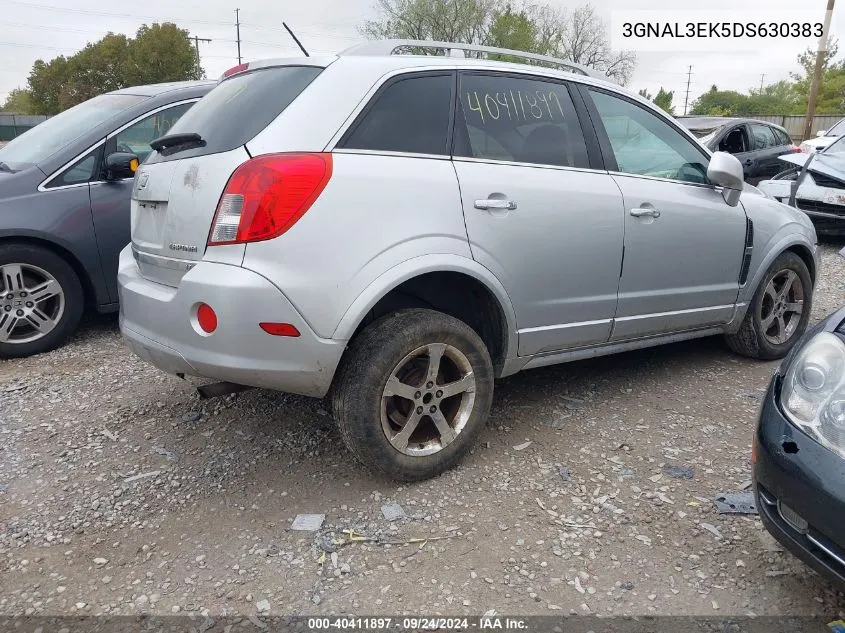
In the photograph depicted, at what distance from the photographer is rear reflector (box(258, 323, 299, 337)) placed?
8.23 ft

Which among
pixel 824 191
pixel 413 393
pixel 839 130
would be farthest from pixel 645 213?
pixel 839 130

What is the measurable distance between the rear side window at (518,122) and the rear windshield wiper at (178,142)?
1128 millimetres

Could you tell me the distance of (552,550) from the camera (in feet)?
8.33

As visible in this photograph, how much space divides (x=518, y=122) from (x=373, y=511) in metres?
1.93

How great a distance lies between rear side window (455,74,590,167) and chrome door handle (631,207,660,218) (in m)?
0.36

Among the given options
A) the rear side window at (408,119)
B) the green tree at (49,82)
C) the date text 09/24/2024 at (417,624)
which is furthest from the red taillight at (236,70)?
the green tree at (49,82)

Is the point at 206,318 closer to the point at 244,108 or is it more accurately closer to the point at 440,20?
the point at 244,108

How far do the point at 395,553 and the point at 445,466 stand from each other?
57cm

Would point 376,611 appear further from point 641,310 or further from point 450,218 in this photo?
point 641,310

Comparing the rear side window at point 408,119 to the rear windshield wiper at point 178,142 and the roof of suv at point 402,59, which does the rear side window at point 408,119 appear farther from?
the rear windshield wiper at point 178,142

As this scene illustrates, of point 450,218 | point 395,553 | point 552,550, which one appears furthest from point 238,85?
point 552,550

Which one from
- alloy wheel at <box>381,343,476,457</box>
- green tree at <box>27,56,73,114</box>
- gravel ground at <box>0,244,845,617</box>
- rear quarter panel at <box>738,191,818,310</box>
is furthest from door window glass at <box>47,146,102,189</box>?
green tree at <box>27,56,73,114</box>

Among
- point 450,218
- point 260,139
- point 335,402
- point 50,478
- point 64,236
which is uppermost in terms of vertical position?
point 260,139

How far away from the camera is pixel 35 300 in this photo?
4500 mm
